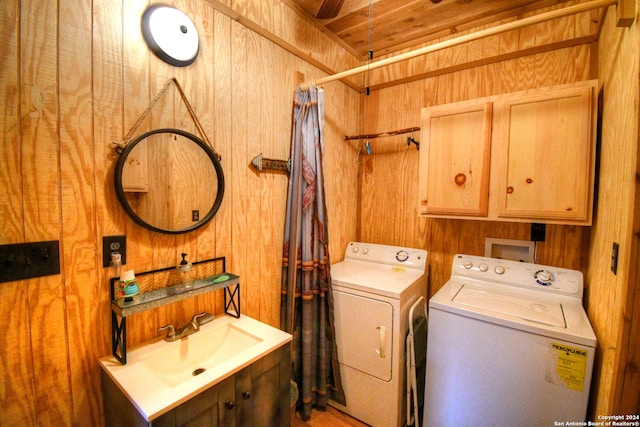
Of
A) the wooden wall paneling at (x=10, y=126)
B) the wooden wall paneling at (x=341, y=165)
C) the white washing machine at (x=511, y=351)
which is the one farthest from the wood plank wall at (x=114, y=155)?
the wooden wall paneling at (x=341, y=165)

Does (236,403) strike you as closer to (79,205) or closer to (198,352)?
(198,352)

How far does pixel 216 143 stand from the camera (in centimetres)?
150

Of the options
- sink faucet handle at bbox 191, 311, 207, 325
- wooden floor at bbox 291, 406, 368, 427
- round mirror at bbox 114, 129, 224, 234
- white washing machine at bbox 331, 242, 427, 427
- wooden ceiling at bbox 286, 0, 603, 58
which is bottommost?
wooden floor at bbox 291, 406, 368, 427

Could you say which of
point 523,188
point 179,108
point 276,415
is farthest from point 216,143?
point 523,188

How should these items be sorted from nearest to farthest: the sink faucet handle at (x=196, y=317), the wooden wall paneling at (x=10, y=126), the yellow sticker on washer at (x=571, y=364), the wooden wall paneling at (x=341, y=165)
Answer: the wooden wall paneling at (x=10, y=126) → the yellow sticker on washer at (x=571, y=364) → the sink faucet handle at (x=196, y=317) → the wooden wall paneling at (x=341, y=165)

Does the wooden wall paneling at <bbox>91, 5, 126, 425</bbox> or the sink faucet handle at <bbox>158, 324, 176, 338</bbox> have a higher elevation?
the wooden wall paneling at <bbox>91, 5, 126, 425</bbox>

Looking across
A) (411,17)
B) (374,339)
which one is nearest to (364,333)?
(374,339)

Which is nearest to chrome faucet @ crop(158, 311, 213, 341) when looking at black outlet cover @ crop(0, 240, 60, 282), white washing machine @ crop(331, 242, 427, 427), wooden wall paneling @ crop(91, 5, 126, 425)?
wooden wall paneling @ crop(91, 5, 126, 425)

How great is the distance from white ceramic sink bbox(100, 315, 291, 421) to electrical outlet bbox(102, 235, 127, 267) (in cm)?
39

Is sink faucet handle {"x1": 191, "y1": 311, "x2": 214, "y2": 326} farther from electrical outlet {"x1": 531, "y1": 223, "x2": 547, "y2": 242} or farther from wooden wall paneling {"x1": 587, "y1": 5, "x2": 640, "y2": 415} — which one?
electrical outlet {"x1": 531, "y1": 223, "x2": 547, "y2": 242}

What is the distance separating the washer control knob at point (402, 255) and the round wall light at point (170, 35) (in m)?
1.87

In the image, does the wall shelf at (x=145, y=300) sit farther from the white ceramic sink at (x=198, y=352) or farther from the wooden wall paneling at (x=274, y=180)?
the wooden wall paneling at (x=274, y=180)

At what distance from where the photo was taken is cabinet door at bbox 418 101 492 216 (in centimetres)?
178

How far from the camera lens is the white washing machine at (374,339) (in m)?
1.73
